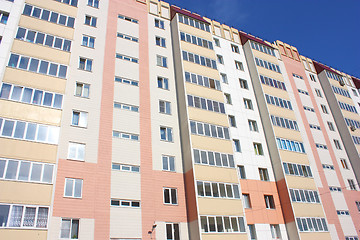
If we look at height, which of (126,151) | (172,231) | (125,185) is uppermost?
(126,151)

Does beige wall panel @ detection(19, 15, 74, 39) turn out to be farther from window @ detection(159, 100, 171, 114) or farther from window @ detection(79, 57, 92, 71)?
window @ detection(159, 100, 171, 114)

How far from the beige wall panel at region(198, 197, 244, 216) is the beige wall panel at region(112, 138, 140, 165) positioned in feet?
23.4

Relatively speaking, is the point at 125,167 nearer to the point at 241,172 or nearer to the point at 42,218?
the point at 42,218

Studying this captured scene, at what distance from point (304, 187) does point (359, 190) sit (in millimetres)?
13623

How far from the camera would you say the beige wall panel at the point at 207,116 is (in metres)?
30.8

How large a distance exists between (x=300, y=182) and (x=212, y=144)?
12.0 meters

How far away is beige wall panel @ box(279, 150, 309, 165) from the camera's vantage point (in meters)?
34.0

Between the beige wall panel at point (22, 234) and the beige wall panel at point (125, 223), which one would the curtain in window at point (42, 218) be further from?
the beige wall panel at point (125, 223)

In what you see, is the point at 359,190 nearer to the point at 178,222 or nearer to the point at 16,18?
the point at 178,222

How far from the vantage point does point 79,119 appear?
86.3 ft

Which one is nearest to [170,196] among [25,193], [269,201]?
[25,193]

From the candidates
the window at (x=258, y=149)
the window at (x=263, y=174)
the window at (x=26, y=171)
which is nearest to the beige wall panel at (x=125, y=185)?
the window at (x=26, y=171)

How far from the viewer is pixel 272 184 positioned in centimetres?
3291

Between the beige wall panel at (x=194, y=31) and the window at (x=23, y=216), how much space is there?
26.5m
